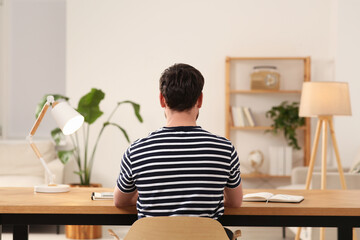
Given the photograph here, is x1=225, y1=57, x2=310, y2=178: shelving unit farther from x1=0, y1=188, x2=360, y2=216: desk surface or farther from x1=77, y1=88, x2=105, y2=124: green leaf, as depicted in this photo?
x1=0, y1=188, x2=360, y2=216: desk surface

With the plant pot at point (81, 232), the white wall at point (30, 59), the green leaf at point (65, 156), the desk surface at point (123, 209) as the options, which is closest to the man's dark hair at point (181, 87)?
the desk surface at point (123, 209)

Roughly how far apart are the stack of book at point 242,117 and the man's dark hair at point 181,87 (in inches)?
146

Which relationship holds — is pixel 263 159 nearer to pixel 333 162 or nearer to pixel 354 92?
pixel 333 162

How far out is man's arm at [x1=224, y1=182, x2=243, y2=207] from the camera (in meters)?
2.02

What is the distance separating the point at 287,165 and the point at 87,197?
3.60m

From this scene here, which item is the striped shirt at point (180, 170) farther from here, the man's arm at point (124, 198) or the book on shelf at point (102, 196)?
the book on shelf at point (102, 196)

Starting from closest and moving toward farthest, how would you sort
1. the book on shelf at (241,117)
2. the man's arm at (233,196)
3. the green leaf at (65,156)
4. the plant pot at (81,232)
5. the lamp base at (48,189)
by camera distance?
the man's arm at (233,196), the lamp base at (48,189), the plant pot at (81,232), the green leaf at (65,156), the book on shelf at (241,117)

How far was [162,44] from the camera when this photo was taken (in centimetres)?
571

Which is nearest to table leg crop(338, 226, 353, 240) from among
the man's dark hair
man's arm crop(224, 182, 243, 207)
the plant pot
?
man's arm crop(224, 182, 243, 207)

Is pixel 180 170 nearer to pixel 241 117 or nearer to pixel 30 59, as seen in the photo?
pixel 241 117

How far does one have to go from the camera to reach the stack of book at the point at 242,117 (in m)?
5.59

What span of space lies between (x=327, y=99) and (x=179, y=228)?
228cm

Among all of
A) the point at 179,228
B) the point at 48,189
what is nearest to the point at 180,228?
the point at 179,228

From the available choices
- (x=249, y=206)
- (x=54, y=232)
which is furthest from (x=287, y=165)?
(x=249, y=206)
